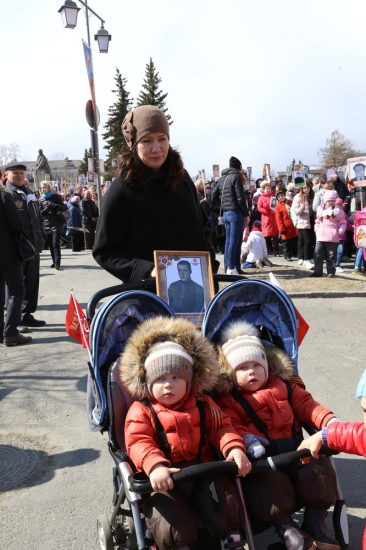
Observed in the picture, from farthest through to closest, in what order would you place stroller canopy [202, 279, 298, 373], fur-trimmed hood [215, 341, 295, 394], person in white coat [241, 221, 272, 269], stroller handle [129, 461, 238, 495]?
person in white coat [241, 221, 272, 269] → stroller canopy [202, 279, 298, 373] → fur-trimmed hood [215, 341, 295, 394] → stroller handle [129, 461, 238, 495]

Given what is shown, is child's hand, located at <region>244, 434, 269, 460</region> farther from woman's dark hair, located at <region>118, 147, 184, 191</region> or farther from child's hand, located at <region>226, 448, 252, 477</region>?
woman's dark hair, located at <region>118, 147, 184, 191</region>

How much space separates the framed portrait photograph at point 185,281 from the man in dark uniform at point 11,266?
3879mm

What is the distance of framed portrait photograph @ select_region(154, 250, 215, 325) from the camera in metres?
3.06

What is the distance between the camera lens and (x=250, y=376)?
8.87 ft

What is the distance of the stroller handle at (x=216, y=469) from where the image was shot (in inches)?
85.3

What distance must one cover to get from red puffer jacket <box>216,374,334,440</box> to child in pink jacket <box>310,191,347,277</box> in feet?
24.6

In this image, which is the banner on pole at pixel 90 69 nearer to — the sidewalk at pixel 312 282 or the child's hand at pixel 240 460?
the sidewalk at pixel 312 282

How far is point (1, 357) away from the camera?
6133 mm

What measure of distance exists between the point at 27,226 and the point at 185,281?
503 cm

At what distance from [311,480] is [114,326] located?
126 cm

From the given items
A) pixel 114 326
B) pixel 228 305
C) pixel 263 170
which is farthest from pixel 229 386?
pixel 263 170

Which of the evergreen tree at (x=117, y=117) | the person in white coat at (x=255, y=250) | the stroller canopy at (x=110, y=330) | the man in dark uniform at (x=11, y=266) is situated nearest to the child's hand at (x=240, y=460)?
the stroller canopy at (x=110, y=330)

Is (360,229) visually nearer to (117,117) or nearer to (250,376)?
(250,376)

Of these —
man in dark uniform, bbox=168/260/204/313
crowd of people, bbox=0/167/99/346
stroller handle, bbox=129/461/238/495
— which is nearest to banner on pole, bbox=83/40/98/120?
crowd of people, bbox=0/167/99/346
